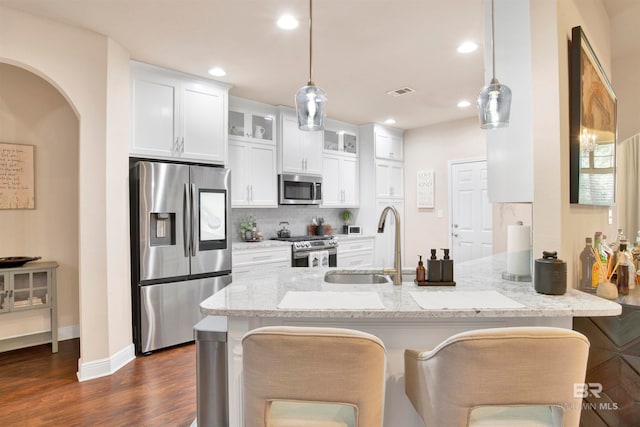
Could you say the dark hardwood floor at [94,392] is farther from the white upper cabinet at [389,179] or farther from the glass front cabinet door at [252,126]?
the white upper cabinet at [389,179]

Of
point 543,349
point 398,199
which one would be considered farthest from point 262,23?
point 398,199

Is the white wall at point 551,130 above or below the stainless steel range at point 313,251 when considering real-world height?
above

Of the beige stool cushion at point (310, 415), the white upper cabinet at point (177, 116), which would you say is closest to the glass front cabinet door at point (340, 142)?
the white upper cabinet at point (177, 116)

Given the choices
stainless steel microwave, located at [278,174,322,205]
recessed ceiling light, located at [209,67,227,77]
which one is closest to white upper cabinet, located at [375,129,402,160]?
stainless steel microwave, located at [278,174,322,205]

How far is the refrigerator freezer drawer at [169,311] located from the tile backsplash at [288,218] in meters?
1.29

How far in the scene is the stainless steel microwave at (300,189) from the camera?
4828 mm

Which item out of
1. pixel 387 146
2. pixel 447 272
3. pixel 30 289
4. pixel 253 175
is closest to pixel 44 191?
pixel 30 289

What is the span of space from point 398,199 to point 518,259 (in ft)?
14.1

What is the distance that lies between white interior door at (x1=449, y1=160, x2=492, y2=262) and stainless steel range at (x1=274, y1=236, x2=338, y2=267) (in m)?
1.99

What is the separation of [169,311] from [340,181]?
3.16 m

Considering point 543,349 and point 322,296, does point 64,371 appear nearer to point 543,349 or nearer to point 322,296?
point 322,296

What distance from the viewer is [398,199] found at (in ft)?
20.4

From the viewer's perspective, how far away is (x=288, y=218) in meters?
5.36

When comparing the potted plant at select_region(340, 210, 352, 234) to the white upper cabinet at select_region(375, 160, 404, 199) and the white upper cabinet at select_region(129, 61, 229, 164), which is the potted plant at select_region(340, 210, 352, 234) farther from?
the white upper cabinet at select_region(129, 61, 229, 164)
